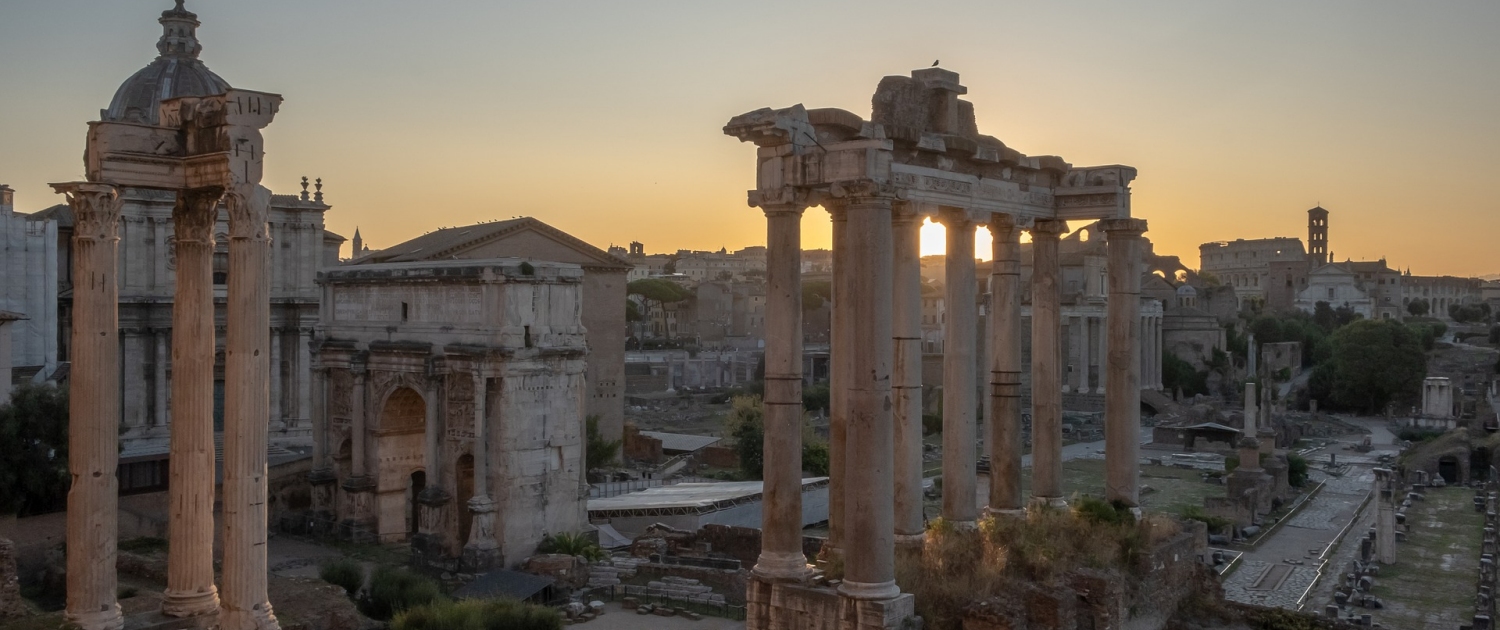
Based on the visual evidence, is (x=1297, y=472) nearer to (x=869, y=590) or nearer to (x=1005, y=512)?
(x=1005, y=512)

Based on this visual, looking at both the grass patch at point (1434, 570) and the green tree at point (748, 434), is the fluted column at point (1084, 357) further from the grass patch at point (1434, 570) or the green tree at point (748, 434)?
the green tree at point (748, 434)

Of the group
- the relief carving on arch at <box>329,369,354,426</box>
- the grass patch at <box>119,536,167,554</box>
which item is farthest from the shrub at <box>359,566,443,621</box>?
the relief carving on arch at <box>329,369,354,426</box>

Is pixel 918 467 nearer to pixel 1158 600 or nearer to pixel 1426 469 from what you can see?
pixel 1158 600

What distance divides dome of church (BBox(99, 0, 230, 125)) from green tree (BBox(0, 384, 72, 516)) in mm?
11290

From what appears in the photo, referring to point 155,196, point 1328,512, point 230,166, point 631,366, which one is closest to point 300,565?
point 155,196

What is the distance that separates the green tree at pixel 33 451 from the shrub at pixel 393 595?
7346 millimetres

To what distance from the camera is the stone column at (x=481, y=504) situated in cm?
2391

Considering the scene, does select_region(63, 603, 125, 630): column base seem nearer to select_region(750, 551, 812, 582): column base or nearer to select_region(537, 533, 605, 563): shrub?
select_region(750, 551, 812, 582): column base

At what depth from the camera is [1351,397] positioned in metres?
64.1

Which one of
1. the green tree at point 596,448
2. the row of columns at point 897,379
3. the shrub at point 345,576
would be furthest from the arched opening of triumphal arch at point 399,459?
the row of columns at point 897,379

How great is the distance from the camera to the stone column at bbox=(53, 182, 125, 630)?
1122 centimetres

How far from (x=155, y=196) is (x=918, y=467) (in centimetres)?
2526

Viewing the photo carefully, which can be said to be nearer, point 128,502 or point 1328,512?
point 128,502

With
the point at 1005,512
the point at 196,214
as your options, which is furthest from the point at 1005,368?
the point at 196,214
